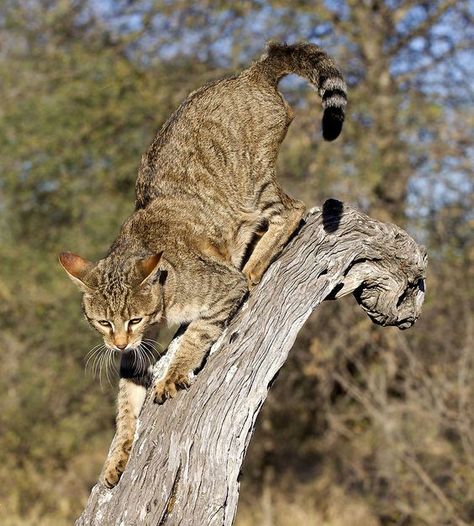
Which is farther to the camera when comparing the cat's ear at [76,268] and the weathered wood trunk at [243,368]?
the cat's ear at [76,268]

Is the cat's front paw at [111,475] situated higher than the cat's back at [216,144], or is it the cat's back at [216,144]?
the cat's back at [216,144]

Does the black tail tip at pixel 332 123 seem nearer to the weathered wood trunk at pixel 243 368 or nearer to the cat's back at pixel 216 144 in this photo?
the weathered wood trunk at pixel 243 368

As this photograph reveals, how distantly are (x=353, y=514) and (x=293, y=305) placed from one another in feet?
21.5

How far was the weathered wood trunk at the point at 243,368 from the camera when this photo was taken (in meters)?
3.70

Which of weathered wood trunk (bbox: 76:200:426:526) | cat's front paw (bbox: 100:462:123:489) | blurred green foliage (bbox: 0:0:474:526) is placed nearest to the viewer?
weathered wood trunk (bbox: 76:200:426:526)

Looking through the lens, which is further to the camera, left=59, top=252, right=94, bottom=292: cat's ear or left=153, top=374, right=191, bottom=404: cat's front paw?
left=59, top=252, right=94, bottom=292: cat's ear

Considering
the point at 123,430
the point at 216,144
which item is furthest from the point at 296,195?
the point at 123,430

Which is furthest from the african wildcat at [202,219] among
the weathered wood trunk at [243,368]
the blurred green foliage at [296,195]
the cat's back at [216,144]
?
the blurred green foliage at [296,195]

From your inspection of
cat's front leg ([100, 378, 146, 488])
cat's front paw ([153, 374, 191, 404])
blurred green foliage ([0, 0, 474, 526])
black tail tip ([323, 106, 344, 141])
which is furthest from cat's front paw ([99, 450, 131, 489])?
blurred green foliage ([0, 0, 474, 526])

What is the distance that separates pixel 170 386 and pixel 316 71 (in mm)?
2087

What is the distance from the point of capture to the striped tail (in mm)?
4613

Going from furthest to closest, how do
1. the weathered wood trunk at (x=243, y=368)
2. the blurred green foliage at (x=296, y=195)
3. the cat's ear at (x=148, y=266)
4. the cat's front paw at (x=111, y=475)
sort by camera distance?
the blurred green foliage at (x=296, y=195) → the cat's ear at (x=148, y=266) → the cat's front paw at (x=111, y=475) → the weathered wood trunk at (x=243, y=368)

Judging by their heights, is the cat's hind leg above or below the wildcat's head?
above

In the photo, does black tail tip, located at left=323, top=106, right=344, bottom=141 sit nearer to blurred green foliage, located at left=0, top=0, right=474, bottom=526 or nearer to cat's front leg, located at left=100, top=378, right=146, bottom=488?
cat's front leg, located at left=100, top=378, right=146, bottom=488
